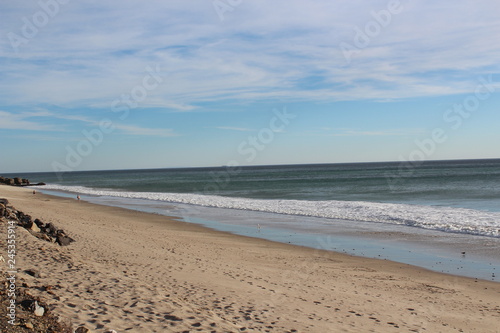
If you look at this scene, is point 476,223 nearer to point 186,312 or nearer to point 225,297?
point 225,297

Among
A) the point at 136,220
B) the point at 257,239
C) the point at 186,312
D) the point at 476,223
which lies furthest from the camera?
the point at 136,220

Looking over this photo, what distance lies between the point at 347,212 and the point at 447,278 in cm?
1403

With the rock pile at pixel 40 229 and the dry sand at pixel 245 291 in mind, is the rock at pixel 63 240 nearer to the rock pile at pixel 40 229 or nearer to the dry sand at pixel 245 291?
the rock pile at pixel 40 229

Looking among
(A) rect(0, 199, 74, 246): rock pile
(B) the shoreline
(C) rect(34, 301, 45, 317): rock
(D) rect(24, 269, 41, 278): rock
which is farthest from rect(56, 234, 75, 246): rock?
(B) the shoreline

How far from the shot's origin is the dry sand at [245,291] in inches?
258

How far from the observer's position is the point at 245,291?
8.63m

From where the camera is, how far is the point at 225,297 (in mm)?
8055

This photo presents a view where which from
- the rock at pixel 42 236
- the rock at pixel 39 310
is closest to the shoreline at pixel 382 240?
the rock at pixel 42 236

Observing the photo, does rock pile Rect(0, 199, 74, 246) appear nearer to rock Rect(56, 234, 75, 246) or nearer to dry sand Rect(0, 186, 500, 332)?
rock Rect(56, 234, 75, 246)

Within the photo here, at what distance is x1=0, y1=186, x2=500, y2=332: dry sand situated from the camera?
21.5ft

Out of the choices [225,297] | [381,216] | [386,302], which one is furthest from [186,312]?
[381,216]

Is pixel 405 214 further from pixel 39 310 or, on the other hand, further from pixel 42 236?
pixel 39 310

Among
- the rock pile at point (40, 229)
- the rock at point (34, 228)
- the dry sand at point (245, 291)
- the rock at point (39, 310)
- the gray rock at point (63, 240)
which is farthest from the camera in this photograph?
the rock at point (34, 228)

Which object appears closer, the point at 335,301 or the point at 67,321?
the point at 67,321
